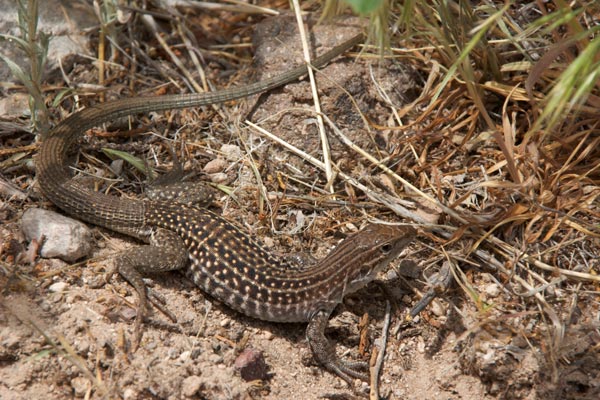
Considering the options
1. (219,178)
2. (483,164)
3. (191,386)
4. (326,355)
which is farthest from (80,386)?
(483,164)

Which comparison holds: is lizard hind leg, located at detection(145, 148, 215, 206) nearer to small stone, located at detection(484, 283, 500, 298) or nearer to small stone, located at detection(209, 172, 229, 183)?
small stone, located at detection(209, 172, 229, 183)

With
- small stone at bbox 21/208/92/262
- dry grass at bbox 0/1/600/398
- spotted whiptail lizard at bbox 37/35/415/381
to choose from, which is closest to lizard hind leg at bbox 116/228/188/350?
spotted whiptail lizard at bbox 37/35/415/381

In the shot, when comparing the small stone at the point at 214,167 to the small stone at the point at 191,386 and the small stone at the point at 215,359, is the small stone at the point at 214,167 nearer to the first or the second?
the small stone at the point at 215,359

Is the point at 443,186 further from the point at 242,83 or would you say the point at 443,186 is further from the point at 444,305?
the point at 242,83

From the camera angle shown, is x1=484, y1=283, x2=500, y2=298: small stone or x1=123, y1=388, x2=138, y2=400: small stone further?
x1=484, y1=283, x2=500, y2=298: small stone

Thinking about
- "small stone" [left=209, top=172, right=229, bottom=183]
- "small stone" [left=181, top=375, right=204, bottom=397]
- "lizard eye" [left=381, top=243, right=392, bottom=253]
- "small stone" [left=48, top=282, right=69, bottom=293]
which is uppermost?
"lizard eye" [left=381, top=243, right=392, bottom=253]

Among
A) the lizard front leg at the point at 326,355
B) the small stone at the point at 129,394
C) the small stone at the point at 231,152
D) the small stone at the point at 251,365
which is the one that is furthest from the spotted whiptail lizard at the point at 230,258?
the small stone at the point at 231,152

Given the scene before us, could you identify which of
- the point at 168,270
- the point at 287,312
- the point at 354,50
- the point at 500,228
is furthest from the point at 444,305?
the point at 354,50
